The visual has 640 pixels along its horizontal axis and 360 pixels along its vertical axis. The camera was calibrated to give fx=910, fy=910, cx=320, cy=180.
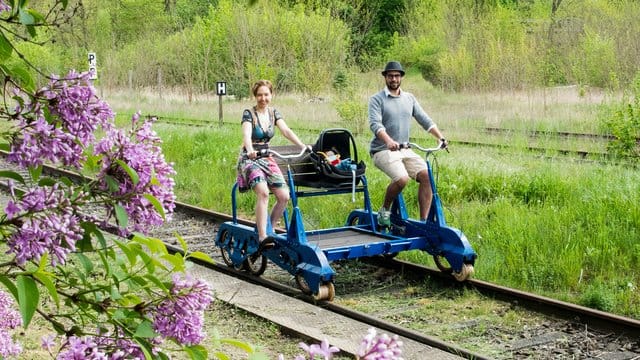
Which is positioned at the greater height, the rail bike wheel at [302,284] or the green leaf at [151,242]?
the green leaf at [151,242]

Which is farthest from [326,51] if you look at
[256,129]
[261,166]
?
[261,166]

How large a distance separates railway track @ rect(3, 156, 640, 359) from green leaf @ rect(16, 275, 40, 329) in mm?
4643

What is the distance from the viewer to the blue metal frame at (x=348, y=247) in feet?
26.6

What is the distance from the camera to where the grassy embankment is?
8.48m

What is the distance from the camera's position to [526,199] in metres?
11.4

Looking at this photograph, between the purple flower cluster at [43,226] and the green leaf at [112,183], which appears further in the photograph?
the green leaf at [112,183]

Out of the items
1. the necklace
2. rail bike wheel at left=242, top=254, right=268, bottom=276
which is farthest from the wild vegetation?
the necklace

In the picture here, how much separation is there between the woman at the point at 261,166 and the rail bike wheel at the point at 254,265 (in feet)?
0.74

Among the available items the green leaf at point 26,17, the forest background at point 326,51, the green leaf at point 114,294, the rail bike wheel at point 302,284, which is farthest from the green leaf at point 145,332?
the forest background at point 326,51

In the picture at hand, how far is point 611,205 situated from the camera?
9852mm

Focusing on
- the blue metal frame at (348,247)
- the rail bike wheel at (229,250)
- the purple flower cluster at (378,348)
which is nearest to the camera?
the purple flower cluster at (378,348)

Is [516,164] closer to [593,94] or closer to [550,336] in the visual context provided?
[550,336]

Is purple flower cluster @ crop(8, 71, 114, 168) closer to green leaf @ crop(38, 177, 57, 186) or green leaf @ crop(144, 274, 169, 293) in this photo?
green leaf @ crop(38, 177, 57, 186)

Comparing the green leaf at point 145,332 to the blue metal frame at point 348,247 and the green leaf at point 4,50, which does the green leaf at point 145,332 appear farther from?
the blue metal frame at point 348,247
